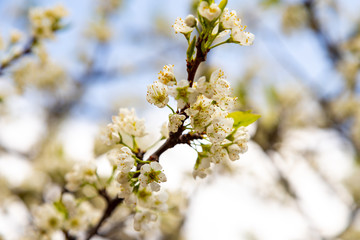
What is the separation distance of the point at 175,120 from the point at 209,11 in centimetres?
33

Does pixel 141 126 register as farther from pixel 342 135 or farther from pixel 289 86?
pixel 289 86

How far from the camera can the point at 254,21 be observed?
5.33m

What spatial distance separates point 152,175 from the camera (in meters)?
0.90

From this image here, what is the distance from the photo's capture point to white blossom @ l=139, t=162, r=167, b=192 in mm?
879

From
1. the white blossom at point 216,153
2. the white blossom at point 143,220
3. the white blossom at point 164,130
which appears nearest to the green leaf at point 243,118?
the white blossom at point 216,153

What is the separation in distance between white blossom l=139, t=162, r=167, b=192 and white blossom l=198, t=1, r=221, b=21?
463mm

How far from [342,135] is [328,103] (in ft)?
1.82

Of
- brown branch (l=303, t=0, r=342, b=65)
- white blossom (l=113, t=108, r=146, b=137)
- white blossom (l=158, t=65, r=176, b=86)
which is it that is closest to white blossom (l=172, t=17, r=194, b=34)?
white blossom (l=158, t=65, r=176, b=86)

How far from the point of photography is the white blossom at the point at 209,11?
809 millimetres

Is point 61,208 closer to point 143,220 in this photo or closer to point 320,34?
point 143,220

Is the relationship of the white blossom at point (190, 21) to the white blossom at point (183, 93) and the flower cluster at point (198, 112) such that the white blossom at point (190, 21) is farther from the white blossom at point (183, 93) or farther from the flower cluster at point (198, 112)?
the white blossom at point (183, 93)

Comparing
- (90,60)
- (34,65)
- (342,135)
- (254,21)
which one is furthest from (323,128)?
(90,60)

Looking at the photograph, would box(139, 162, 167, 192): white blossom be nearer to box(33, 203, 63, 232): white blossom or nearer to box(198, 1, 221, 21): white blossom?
box(198, 1, 221, 21): white blossom

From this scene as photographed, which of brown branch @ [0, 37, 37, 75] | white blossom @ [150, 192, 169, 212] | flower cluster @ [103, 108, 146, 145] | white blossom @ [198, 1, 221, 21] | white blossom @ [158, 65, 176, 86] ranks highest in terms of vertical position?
brown branch @ [0, 37, 37, 75]
